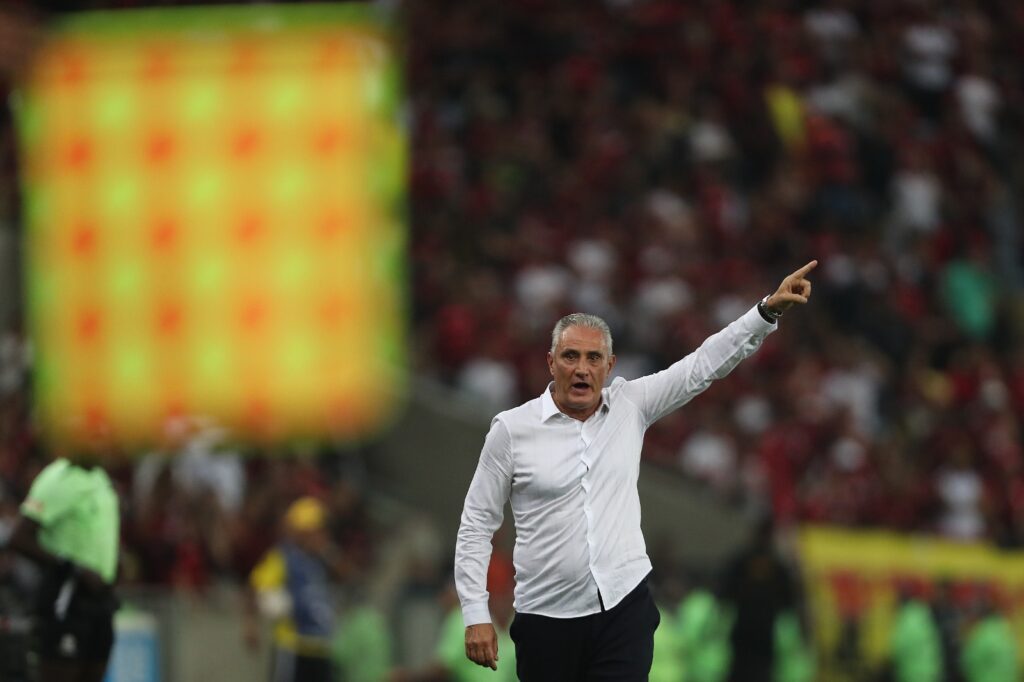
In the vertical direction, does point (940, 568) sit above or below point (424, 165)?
below

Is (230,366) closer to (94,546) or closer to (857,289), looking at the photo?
(857,289)

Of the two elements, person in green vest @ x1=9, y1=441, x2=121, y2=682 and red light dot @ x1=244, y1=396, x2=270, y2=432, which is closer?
person in green vest @ x1=9, y1=441, x2=121, y2=682

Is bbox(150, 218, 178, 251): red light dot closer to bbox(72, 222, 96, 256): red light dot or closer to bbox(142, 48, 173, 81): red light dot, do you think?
bbox(72, 222, 96, 256): red light dot

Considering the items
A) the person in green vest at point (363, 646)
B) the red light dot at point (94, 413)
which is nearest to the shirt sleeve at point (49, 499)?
the person in green vest at point (363, 646)

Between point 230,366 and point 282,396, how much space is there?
62cm

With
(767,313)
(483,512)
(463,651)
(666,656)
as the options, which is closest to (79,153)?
(463,651)

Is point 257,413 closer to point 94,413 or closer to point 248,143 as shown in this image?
point 94,413

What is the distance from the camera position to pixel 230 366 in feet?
59.5

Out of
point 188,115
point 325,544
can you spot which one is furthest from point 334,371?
point 325,544

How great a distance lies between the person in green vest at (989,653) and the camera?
16.0 m

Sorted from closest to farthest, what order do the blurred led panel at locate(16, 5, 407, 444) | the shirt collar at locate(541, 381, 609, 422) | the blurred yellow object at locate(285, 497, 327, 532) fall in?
1. the shirt collar at locate(541, 381, 609, 422)
2. the blurred yellow object at locate(285, 497, 327, 532)
3. the blurred led panel at locate(16, 5, 407, 444)

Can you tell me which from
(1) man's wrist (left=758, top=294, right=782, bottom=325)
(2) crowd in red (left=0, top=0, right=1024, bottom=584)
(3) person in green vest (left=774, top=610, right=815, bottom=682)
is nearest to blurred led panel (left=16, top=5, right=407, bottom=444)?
(2) crowd in red (left=0, top=0, right=1024, bottom=584)

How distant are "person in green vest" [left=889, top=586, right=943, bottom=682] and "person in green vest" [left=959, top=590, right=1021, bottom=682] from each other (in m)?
0.23

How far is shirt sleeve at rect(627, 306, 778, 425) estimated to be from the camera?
7.27m
